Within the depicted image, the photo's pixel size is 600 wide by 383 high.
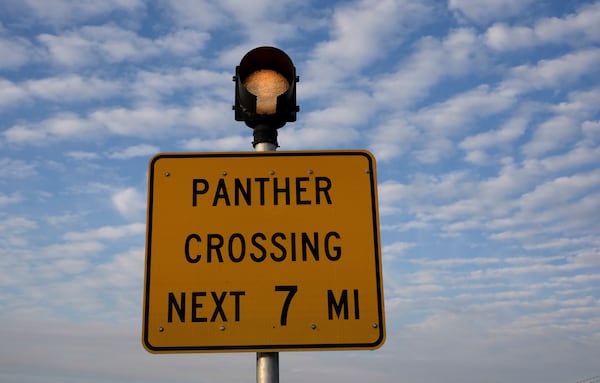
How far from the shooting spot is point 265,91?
134 inches

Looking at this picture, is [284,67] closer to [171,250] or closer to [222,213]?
[222,213]

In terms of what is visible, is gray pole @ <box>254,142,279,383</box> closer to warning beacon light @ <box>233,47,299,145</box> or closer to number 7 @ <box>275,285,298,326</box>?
number 7 @ <box>275,285,298,326</box>

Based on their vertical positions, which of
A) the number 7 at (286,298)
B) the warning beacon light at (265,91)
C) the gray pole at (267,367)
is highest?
the warning beacon light at (265,91)

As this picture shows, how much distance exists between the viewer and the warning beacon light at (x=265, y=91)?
334cm

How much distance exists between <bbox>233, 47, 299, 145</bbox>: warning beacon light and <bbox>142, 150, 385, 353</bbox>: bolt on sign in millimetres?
231

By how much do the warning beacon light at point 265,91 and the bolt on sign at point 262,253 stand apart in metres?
0.23

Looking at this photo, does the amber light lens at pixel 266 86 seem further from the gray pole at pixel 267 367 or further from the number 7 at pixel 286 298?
the gray pole at pixel 267 367

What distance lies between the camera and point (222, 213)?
3.12m

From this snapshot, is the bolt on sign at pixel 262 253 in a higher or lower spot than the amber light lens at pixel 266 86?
lower

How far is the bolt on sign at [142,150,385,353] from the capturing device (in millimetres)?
2895

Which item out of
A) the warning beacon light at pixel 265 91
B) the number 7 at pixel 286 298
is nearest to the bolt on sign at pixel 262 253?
the number 7 at pixel 286 298

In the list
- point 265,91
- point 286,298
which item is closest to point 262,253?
point 286,298

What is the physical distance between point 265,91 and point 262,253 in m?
1.02

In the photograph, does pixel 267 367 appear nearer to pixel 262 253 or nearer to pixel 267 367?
pixel 267 367
